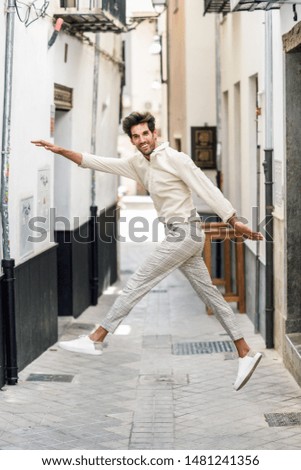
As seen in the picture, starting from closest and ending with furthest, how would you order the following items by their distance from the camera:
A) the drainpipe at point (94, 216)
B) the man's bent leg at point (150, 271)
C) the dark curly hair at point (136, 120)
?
the dark curly hair at point (136, 120) < the man's bent leg at point (150, 271) < the drainpipe at point (94, 216)

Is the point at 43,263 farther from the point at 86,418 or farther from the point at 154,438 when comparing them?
the point at 154,438

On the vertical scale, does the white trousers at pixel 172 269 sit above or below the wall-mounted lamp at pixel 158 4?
below

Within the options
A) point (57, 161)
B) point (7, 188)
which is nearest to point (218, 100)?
point (57, 161)

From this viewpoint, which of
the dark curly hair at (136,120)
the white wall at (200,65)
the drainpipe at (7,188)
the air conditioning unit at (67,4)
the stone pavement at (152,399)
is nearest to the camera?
the stone pavement at (152,399)

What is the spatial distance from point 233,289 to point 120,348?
165 inches

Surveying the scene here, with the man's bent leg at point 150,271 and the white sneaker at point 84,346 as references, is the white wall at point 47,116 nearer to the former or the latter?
the white sneaker at point 84,346

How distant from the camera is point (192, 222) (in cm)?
847

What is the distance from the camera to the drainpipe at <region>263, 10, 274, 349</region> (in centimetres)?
1162

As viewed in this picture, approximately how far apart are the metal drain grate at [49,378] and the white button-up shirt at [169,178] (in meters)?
2.67

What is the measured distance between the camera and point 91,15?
44.2 feet

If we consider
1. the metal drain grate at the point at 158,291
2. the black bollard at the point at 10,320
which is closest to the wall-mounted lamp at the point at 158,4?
the metal drain grate at the point at 158,291

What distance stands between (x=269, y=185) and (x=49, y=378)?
9.95 feet

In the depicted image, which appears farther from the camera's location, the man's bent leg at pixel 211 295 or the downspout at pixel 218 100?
the downspout at pixel 218 100

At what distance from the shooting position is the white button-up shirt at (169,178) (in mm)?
8117
